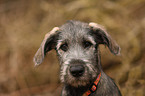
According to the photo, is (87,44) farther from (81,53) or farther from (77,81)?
(77,81)

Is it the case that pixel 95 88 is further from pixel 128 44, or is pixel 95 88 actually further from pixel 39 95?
pixel 39 95

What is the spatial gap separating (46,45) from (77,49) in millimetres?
671

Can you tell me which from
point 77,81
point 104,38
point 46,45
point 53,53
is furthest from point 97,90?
point 53,53

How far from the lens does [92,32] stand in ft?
14.4

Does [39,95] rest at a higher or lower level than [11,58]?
lower

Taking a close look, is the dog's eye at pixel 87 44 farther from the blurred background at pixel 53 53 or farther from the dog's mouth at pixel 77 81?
the blurred background at pixel 53 53

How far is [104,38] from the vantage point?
4.36m

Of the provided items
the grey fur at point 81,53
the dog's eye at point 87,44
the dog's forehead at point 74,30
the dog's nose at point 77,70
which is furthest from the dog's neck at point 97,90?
the dog's forehead at point 74,30

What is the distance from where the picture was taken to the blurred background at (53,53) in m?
7.18

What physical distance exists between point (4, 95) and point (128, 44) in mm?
4236

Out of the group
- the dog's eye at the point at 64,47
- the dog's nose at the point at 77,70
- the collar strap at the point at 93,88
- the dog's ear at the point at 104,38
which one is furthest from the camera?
the dog's eye at the point at 64,47

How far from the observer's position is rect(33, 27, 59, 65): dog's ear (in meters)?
4.26

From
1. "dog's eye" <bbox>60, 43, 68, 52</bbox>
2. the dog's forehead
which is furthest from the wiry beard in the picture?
the dog's forehead

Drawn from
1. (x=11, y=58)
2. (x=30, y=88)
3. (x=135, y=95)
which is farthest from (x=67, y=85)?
(x=11, y=58)
